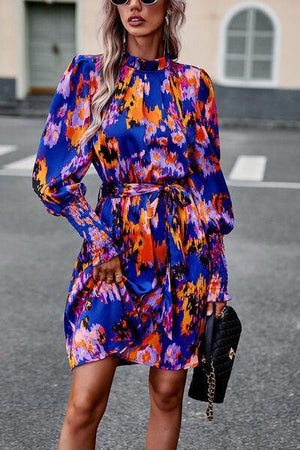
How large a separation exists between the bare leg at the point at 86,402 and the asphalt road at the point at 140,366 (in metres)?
0.91

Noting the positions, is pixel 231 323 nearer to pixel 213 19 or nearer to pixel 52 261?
pixel 52 261

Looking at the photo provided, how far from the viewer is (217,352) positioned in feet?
7.57

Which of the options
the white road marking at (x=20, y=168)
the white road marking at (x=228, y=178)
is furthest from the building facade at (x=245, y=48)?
the white road marking at (x=228, y=178)

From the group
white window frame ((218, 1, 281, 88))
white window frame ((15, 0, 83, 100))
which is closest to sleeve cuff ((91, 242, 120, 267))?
white window frame ((218, 1, 281, 88))

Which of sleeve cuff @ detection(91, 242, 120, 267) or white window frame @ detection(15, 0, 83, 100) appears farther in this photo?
white window frame @ detection(15, 0, 83, 100)

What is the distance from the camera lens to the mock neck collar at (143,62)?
7.38 ft

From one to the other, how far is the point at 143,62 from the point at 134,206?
0.43 metres

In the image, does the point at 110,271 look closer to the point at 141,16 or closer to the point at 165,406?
the point at 165,406

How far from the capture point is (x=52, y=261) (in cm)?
604

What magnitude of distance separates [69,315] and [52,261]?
3795 millimetres

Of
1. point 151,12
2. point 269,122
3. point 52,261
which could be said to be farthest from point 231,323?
point 269,122

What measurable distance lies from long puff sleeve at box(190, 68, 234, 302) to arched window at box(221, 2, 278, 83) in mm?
18735

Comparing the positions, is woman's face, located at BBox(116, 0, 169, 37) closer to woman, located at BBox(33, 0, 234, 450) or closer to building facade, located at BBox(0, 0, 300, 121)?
woman, located at BBox(33, 0, 234, 450)

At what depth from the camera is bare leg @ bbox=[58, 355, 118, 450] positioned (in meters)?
2.15
